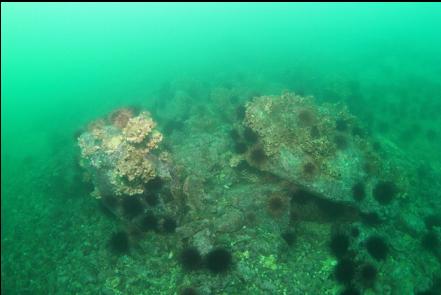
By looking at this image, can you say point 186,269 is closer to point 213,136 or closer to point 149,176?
point 149,176

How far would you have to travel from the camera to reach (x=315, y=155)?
1619cm

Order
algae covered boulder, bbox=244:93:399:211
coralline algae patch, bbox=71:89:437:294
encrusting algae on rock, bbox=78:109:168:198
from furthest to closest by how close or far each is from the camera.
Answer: algae covered boulder, bbox=244:93:399:211, encrusting algae on rock, bbox=78:109:168:198, coralline algae patch, bbox=71:89:437:294

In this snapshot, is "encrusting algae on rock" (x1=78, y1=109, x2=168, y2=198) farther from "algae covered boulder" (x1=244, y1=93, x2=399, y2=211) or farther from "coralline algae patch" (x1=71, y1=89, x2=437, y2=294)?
"algae covered boulder" (x1=244, y1=93, x2=399, y2=211)

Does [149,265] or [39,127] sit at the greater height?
[149,265]

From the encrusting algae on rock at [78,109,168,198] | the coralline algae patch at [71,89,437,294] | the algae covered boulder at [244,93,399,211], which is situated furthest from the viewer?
the algae covered boulder at [244,93,399,211]

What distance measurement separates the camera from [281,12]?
115 m

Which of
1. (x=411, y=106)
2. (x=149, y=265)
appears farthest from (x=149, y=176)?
(x=411, y=106)

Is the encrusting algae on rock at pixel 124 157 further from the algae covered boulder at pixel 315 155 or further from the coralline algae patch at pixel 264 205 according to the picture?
the algae covered boulder at pixel 315 155

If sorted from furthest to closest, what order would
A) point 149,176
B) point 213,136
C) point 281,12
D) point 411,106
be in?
1. point 281,12
2. point 411,106
3. point 213,136
4. point 149,176

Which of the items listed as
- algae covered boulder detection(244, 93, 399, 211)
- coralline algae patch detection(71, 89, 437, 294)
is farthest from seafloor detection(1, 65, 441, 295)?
algae covered boulder detection(244, 93, 399, 211)

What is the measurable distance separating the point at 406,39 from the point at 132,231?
63.4 m

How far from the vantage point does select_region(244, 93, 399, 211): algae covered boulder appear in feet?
51.4

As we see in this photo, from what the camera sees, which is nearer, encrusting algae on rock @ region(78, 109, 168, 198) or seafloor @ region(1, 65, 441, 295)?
seafloor @ region(1, 65, 441, 295)

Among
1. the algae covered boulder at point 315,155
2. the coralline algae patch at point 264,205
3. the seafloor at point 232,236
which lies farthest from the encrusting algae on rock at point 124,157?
the algae covered boulder at point 315,155
